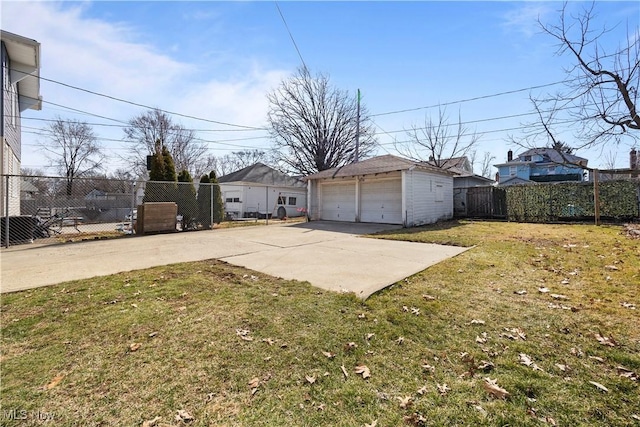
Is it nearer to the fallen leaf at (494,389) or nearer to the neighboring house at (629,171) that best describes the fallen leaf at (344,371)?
the fallen leaf at (494,389)

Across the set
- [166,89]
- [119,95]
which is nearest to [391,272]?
[166,89]

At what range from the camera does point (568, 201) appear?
505 inches

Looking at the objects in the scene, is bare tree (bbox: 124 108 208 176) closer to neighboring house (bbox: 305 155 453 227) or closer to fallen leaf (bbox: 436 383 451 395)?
neighboring house (bbox: 305 155 453 227)

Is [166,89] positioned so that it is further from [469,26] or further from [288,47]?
[469,26]

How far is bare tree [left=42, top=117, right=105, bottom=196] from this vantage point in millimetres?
29344

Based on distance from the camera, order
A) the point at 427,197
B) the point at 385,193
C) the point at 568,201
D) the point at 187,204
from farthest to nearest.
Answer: the point at 385,193
the point at 427,197
the point at 568,201
the point at 187,204

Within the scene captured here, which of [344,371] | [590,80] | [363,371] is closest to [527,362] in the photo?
[363,371]

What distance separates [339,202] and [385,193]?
2.73 meters

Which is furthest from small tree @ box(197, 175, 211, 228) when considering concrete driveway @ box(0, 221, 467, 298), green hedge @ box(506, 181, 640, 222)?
green hedge @ box(506, 181, 640, 222)

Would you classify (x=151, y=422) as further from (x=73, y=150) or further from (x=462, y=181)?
(x=73, y=150)

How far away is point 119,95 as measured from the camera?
1355cm

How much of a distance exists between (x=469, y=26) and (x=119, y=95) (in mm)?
14687

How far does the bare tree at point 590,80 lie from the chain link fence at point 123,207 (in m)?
11.4

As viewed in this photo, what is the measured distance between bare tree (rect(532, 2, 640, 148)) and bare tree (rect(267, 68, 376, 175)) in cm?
2064
